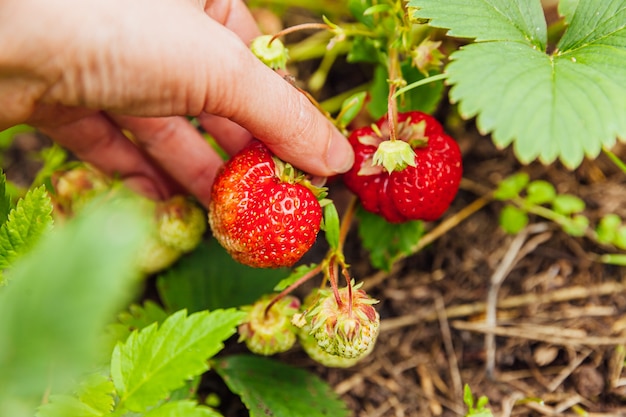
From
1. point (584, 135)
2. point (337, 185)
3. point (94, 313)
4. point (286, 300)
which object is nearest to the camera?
point (94, 313)

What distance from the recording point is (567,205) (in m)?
1.58

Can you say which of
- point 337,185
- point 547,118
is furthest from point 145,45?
point 337,185

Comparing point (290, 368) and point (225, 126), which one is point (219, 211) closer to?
point (225, 126)

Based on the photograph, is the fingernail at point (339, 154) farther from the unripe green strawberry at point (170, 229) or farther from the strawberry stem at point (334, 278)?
the unripe green strawberry at point (170, 229)

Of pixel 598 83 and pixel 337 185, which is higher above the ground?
pixel 598 83

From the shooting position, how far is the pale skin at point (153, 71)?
35.3 inches

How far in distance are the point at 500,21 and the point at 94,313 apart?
96cm

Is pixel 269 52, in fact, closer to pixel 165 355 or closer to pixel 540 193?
pixel 165 355

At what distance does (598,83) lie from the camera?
0.97 meters

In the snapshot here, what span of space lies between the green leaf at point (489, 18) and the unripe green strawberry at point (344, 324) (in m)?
0.49

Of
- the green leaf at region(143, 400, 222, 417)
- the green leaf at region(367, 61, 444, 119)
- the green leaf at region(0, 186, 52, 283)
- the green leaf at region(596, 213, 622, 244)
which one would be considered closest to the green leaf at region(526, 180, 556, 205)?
the green leaf at region(596, 213, 622, 244)

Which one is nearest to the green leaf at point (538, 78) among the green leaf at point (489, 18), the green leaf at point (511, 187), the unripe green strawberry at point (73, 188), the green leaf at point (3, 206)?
the green leaf at point (489, 18)

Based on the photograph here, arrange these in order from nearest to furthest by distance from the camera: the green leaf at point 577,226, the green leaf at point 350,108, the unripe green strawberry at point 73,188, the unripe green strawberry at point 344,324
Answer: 1. the unripe green strawberry at point 344,324
2. the green leaf at point 350,108
3. the unripe green strawberry at point 73,188
4. the green leaf at point 577,226

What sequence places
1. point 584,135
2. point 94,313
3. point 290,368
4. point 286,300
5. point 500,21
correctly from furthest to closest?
1. point 290,368
2. point 286,300
3. point 500,21
4. point 584,135
5. point 94,313
